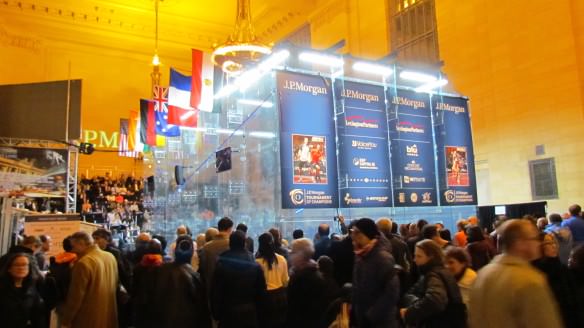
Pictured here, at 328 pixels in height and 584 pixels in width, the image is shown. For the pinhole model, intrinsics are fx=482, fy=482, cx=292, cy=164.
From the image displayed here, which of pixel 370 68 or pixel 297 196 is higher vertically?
pixel 370 68

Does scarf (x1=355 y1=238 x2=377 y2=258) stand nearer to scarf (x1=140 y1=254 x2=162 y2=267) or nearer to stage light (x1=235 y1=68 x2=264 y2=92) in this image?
scarf (x1=140 y1=254 x2=162 y2=267)

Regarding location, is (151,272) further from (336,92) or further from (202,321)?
(336,92)

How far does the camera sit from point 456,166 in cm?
1058

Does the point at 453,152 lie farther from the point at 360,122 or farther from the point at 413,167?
the point at 360,122

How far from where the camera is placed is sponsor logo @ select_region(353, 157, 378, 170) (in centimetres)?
904

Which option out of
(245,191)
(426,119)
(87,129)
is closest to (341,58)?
(426,119)

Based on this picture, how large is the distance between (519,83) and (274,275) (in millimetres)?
10541

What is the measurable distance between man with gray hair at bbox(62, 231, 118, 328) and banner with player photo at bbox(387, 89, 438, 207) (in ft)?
20.1

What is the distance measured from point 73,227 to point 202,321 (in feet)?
18.8

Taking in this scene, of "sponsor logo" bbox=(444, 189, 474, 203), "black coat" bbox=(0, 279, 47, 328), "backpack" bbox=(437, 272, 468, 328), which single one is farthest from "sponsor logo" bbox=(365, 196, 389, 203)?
"black coat" bbox=(0, 279, 47, 328)

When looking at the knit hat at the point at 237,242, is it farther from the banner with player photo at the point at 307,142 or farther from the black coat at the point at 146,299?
the banner with player photo at the point at 307,142

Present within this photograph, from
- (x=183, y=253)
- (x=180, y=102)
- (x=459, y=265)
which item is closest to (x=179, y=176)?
(x=180, y=102)

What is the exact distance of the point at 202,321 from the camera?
439cm

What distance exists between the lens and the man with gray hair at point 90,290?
4.41 metres
